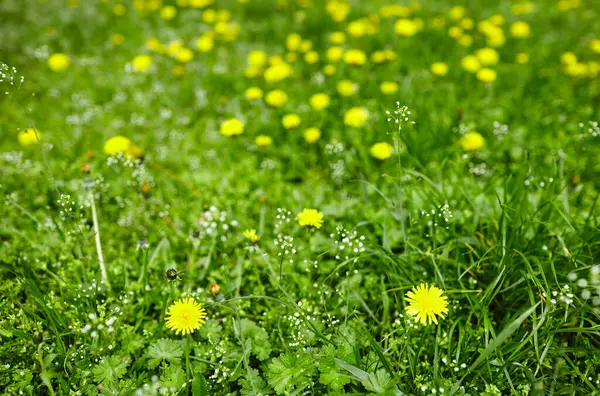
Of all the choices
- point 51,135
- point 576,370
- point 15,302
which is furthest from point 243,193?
point 576,370

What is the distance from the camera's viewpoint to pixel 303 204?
260 cm

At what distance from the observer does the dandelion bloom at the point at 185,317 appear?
5.45 feet

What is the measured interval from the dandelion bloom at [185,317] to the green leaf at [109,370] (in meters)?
0.28

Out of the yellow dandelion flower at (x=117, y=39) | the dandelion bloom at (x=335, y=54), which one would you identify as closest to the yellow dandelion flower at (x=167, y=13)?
the yellow dandelion flower at (x=117, y=39)

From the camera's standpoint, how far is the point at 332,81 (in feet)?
→ 12.0

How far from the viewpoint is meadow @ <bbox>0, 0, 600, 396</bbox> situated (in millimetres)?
1709

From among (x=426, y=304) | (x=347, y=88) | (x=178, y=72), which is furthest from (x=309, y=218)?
(x=178, y=72)

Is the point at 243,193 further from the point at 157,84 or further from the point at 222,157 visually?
the point at 157,84

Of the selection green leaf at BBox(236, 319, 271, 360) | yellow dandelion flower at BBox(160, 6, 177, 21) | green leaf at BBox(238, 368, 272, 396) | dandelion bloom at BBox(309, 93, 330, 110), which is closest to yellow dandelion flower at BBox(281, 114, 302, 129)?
dandelion bloom at BBox(309, 93, 330, 110)

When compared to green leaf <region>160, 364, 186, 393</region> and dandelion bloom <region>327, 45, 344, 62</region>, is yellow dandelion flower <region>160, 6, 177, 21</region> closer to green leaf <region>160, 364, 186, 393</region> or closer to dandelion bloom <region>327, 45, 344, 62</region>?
dandelion bloom <region>327, 45, 344, 62</region>

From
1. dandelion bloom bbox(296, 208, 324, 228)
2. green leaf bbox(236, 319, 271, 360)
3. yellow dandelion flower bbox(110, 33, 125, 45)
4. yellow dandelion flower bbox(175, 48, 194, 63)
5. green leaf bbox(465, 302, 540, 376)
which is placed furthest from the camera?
yellow dandelion flower bbox(110, 33, 125, 45)

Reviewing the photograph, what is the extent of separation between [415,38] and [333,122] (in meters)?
1.79

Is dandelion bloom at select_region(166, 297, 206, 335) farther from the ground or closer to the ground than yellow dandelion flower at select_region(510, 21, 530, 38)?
closer to the ground

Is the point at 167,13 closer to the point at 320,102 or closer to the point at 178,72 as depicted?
the point at 178,72
